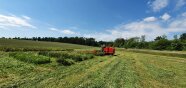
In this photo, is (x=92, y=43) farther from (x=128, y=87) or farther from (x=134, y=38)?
(x=128, y=87)

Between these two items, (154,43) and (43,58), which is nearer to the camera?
(43,58)

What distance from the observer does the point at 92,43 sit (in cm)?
13038

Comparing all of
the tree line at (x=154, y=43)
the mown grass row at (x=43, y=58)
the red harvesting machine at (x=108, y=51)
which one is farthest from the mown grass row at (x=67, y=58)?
the tree line at (x=154, y=43)

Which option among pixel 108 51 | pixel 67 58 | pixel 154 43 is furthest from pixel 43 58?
pixel 154 43

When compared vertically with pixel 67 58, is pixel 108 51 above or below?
above

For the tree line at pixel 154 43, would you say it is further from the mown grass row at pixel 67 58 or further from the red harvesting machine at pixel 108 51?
the mown grass row at pixel 67 58

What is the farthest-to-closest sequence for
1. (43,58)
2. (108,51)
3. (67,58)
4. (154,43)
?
(154,43) → (108,51) → (67,58) → (43,58)

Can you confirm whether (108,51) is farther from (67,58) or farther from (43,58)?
(43,58)

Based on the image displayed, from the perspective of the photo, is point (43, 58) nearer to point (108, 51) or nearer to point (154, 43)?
point (108, 51)

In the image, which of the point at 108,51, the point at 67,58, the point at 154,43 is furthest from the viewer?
the point at 154,43

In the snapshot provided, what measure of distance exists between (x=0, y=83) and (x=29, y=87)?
5.83ft

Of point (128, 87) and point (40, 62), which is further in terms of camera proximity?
point (40, 62)

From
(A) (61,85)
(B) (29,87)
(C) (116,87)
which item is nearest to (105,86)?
(C) (116,87)

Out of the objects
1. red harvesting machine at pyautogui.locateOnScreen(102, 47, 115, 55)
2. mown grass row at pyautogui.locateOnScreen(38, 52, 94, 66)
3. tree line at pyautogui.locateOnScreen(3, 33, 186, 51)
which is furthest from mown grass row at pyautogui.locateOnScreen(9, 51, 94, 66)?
tree line at pyautogui.locateOnScreen(3, 33, 186, 51)
